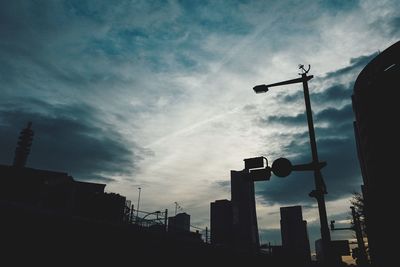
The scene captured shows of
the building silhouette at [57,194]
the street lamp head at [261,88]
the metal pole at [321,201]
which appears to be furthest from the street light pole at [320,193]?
the building silhouette at [57,194]

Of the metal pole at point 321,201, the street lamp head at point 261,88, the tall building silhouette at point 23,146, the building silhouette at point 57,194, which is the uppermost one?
the tall building silhouette at point 23,146

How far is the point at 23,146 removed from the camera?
182 feet

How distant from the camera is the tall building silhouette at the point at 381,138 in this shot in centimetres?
3956

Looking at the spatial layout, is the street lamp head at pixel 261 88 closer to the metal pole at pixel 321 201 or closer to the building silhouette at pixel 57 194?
the metal pole at pixel 321 201

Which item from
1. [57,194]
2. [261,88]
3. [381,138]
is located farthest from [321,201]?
[381,138]

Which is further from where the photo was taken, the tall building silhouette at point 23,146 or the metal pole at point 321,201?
the tall building silhouette at point 23,146

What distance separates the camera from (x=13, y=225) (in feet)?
43.7

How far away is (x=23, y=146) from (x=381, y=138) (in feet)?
206

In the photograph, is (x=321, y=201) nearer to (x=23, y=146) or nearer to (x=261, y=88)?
(x=261, y=88)

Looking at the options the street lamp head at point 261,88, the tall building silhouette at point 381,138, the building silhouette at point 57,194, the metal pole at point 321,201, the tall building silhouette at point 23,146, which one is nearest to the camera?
the metal pole at point 321,201

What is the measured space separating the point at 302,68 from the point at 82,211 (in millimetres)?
40034

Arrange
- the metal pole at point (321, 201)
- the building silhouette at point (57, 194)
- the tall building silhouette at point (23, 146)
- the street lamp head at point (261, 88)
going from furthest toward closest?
the tall building silhouette at point (23, 146) → the building silhouette at point (57, 194) → the street lamp head at point (261, 88) → the metal pole at point (321, 201)

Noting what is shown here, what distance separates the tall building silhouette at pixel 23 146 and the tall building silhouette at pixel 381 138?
54.3 m

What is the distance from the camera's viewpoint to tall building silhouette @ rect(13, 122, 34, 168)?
164 ft
